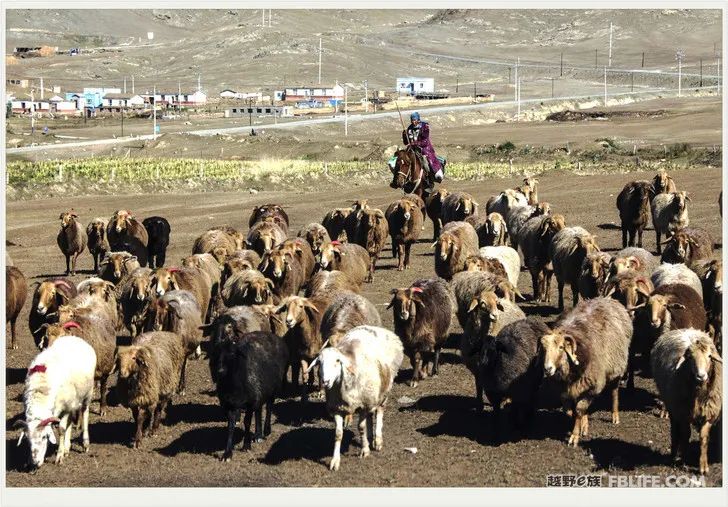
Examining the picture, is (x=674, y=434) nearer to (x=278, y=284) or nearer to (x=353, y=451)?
(x=353, y=451)

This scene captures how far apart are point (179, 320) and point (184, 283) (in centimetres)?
270

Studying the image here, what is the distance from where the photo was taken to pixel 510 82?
177875 mm

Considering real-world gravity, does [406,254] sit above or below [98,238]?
below

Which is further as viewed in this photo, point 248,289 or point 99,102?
point 99,102

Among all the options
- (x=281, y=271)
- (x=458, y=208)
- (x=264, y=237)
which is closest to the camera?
(x=281, y=271)

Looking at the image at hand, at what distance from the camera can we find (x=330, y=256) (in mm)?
22000

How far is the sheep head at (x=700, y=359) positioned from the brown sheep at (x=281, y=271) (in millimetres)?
9532

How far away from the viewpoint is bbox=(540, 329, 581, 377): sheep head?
14.0m

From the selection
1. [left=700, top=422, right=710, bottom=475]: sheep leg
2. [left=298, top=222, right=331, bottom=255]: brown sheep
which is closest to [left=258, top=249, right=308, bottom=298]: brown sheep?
[left=298, top=222, right=331, bottom=255]: brown sheep

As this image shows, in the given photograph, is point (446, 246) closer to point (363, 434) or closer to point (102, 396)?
point (102, 396)

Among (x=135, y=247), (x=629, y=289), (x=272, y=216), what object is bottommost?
(x=135, y=247)

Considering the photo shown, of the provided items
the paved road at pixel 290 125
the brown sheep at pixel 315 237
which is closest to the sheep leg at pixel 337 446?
the brown sheep at pixel 315 237

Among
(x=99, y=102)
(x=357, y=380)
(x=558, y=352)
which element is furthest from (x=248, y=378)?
(x=99, y=102)

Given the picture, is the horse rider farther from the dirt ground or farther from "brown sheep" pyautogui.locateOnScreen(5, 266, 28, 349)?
"brown sheep" pyautogui.locateOnScreen(5, 266, 28, 349)
